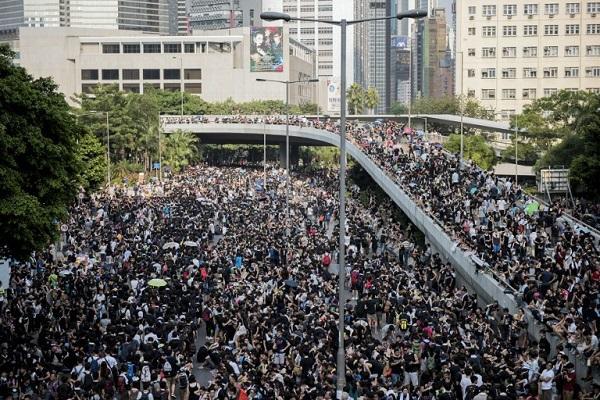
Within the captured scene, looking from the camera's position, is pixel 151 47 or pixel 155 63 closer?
pixel 155 63

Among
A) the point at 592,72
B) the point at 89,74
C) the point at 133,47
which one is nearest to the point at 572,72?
the point at 592,72

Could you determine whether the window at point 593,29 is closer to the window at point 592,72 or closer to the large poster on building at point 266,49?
the window at point 592,72

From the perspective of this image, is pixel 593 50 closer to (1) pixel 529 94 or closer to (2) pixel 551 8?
(2) pixel 551 8

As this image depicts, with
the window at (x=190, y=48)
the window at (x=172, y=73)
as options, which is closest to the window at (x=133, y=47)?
the window at (x=172, y=73)

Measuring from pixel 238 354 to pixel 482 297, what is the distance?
372 inches

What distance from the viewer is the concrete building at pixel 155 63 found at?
127312mm

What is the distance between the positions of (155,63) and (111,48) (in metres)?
7.80

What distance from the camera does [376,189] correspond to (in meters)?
61.4

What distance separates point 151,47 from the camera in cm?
12888

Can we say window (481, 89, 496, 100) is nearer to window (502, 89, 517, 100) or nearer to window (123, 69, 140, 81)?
window (502, 89, 517, 100)

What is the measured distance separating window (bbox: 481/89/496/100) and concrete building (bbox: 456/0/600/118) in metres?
0.04

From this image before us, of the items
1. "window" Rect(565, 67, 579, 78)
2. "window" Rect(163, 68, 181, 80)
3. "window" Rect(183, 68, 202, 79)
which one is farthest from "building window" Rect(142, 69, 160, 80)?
"window" Rect(565, 67, 579, 78)

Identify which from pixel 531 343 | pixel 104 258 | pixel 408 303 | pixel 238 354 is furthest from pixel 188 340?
pixel 104 258

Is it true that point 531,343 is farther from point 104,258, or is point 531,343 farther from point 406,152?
point 406,152
